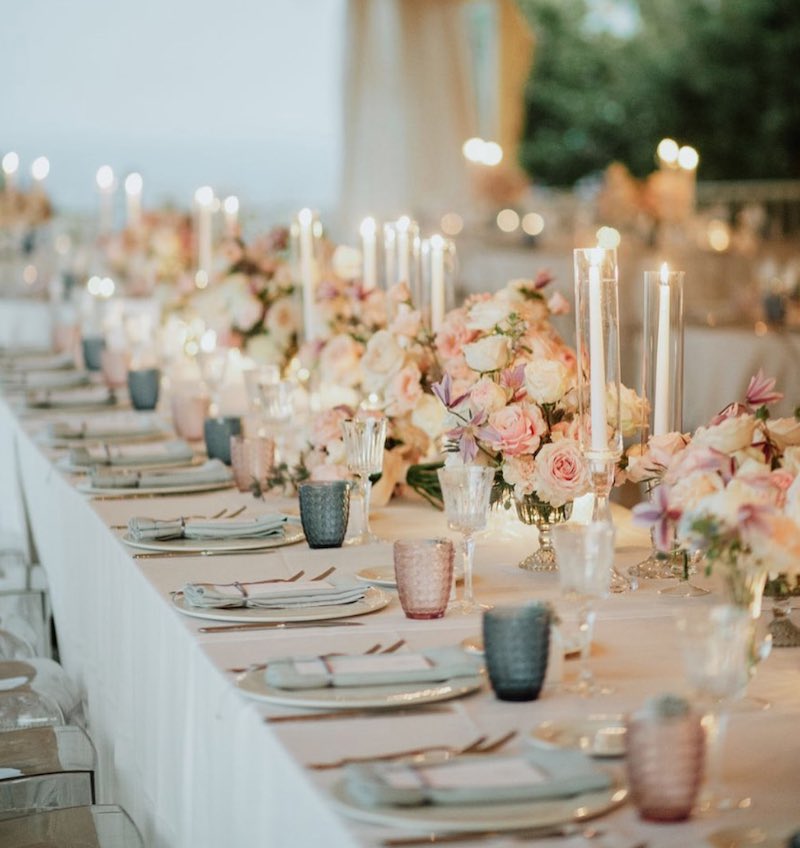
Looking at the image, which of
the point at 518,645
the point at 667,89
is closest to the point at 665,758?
the point at 518,645

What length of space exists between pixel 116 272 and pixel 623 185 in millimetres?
3194

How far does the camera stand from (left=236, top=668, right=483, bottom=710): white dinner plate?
5.31ft

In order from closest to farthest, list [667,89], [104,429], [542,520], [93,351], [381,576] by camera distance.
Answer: [381,576] → [542,520] → [104,429] → [93,351] → [667,89]

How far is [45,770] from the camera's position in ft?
7.76

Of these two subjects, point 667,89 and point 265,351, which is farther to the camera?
point 667,89

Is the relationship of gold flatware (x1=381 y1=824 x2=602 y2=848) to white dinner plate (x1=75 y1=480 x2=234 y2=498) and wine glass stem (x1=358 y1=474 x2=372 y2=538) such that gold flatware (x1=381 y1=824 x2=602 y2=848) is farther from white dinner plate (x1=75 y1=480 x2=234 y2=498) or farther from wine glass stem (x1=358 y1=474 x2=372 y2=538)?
white dinner plate (x1=75 y1=480 x2=234 y2=498)

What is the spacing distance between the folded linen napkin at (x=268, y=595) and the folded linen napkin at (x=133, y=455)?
1.08m

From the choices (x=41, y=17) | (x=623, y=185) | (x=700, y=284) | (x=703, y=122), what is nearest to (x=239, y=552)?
(x=700, y=284)

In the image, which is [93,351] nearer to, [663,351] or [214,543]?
[214,543]

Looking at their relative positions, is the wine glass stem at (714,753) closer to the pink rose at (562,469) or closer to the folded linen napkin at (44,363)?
the pink rose at (562,469)

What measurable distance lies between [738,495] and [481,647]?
0.34 metres

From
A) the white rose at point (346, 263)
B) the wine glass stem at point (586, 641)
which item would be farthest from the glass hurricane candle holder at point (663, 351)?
the white rose at point (346, 263)

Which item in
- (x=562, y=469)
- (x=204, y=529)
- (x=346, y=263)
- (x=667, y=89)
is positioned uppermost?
(x=667, y=89)

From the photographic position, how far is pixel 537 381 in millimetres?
2244
